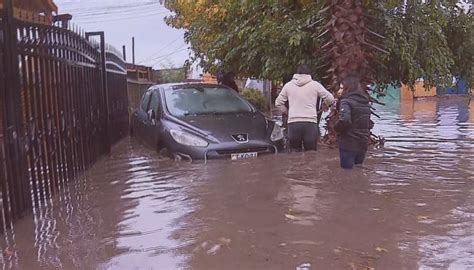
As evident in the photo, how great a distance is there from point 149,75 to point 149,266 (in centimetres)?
2262

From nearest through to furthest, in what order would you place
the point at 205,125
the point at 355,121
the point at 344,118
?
the point at 344,118, the point at 355,121, the point at 205,125

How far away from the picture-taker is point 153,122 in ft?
33.8

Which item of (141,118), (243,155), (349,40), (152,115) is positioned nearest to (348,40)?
(349,40)

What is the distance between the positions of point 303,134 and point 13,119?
465 cm

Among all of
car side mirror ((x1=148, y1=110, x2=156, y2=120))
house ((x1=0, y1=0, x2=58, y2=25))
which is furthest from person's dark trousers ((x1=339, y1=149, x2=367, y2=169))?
house ((x1=0, y1=0, x2=58, y2=25))

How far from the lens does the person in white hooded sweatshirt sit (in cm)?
882

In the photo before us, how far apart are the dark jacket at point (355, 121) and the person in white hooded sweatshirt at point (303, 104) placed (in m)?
1.22

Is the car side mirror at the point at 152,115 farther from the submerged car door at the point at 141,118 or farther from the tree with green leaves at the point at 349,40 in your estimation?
the tree with green leaves at the point at 349,40

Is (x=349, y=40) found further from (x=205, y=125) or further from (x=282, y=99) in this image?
(x=205, y=125)

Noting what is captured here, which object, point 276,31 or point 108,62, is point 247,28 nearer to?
point 276,31

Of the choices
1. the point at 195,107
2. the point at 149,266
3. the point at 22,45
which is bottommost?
the point at 149,266

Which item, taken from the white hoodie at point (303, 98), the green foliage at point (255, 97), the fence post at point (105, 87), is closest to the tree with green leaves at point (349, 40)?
the white hoodie at point (303, 98)

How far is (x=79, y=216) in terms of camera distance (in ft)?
19.7

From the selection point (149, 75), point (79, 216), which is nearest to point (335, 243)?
point (79, 216)
